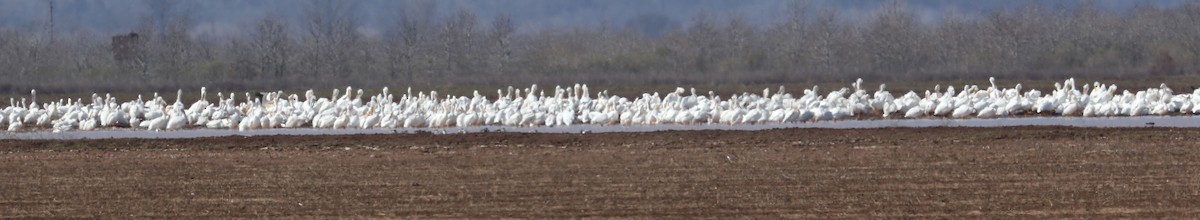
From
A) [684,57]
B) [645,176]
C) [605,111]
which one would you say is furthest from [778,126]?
[684,57]

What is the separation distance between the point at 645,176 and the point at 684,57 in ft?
122

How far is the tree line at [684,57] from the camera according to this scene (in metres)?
43.9

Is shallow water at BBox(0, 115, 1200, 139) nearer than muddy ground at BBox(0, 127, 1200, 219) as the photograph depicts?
No

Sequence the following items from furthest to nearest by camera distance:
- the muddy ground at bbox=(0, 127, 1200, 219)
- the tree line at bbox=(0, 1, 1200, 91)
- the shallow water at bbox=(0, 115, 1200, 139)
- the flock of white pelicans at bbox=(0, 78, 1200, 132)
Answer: the tree line at bbox=(0, 1, 1200, 91), the flock of white pelicans at bbox=(0, 78, 1200, 132), the shallow water at bbox=(0, 115, 1200, 139), the muddy ground at bbox=(0, 127, 1200, 219)

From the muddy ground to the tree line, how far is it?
21.5 m

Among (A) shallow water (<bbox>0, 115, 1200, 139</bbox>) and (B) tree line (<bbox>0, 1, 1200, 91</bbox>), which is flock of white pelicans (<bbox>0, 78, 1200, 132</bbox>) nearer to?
(A) shallow water (<bbox>0, 115, 1200, 139</bbox>)

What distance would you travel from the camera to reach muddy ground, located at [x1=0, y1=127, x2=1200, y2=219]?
12469mm

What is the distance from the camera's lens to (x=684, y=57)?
52.0m

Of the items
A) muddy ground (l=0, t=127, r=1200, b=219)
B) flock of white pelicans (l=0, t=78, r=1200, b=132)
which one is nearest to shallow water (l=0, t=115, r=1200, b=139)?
flock of white pelicans (l=0, t=78, r=1200, b=132)

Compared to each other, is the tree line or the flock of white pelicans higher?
the tree line

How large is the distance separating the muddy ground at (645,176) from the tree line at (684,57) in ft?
70.6

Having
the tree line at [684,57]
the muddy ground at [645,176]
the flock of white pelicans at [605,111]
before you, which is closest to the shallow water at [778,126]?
the flock of white pelicans at [605,111]

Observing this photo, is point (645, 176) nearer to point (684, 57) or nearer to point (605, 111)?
point (605, 111)

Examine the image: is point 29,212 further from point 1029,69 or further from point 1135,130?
point 1029,69
